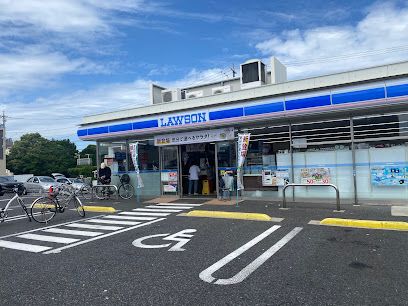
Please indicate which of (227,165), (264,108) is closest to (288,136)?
(264,108)

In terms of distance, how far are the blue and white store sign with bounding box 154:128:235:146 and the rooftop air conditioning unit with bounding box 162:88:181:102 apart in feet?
18.2

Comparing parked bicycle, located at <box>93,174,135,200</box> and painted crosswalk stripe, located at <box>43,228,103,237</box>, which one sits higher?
parked bicycle, located at <box>93,174,135,200</box>

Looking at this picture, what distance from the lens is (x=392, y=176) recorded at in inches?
427

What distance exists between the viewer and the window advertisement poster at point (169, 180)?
15.2 metres

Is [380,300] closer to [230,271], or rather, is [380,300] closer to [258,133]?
[230,271]

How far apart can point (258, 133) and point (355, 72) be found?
3.97 metres

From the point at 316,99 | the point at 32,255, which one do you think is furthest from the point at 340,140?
the point at 32,255

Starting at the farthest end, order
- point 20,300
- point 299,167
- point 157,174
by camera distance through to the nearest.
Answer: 1. point 157,174
2. point 299,167
3. point 20,300

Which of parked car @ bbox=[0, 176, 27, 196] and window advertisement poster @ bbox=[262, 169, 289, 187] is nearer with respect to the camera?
window advertisement poster @ bbox=[262, 169, 289, 187]

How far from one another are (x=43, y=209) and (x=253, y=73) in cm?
1141

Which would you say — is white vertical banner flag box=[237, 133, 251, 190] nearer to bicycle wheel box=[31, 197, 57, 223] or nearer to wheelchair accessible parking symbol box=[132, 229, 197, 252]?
wheelchair accessible parking symbol box=[132, 229, 197, 252]

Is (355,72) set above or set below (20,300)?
above

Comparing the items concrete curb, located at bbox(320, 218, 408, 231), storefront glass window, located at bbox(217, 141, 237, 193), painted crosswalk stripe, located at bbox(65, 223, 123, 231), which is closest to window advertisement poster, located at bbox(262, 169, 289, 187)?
storefront glass window, located at bbox(217, 141, 237, 193)

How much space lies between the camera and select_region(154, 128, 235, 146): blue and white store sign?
13570 millimetres
